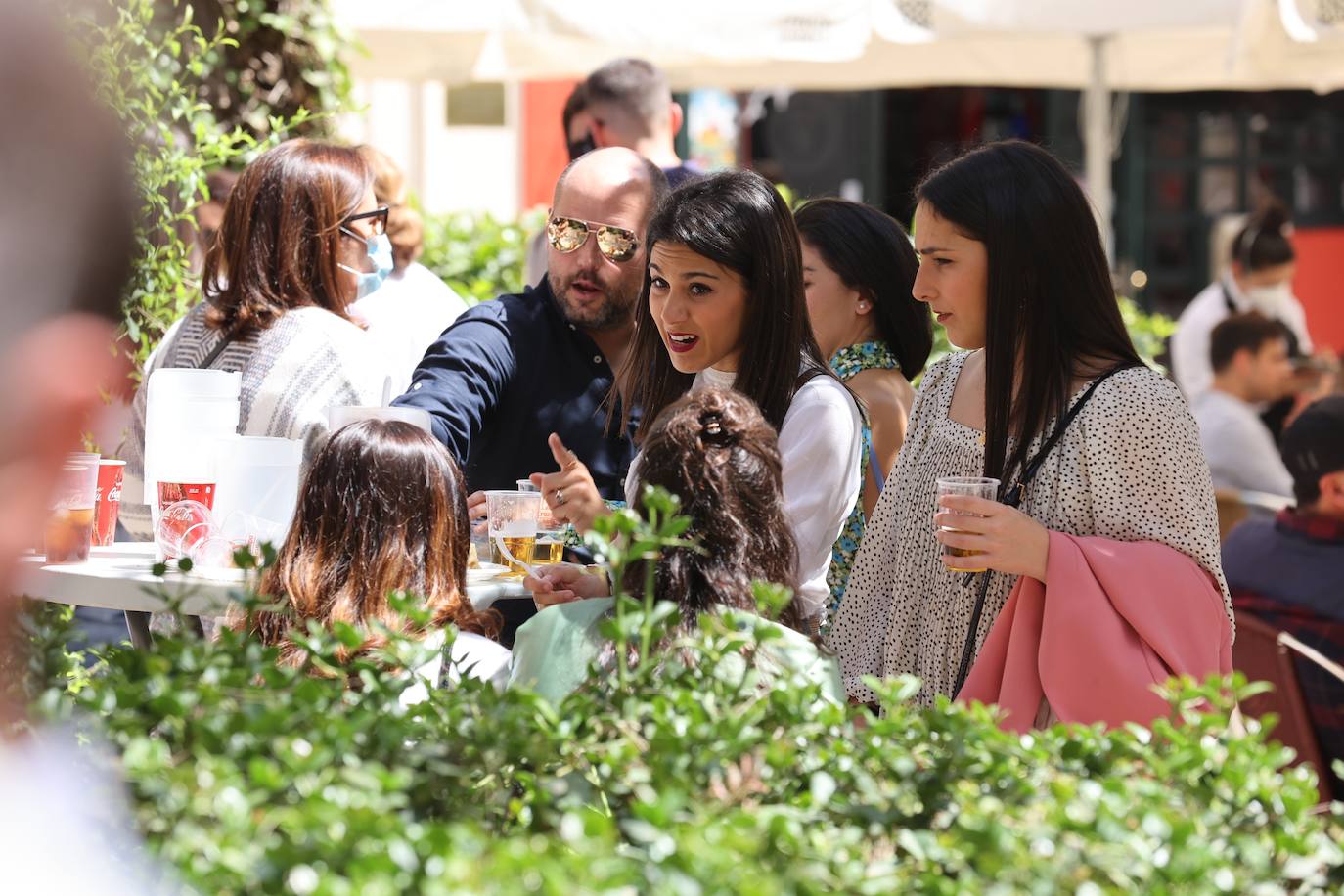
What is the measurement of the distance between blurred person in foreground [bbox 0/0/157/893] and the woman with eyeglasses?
230cm

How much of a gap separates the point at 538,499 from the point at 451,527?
235 mm

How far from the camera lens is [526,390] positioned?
401 cm

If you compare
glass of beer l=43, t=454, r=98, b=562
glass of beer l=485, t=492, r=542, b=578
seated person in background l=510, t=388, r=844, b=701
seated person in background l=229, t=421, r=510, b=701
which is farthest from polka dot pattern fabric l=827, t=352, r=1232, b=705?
glass of beer l=43, t=454, r=98, b=562

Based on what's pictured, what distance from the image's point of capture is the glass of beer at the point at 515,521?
3.15 m

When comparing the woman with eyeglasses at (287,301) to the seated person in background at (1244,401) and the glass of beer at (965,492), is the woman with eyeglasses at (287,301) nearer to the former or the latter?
the glass of beer at (965,492)

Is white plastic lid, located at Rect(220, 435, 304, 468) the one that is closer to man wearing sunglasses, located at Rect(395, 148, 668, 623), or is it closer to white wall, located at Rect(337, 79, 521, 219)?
man wearing sunglasses, located at Rect(395, 148, 668, 623)

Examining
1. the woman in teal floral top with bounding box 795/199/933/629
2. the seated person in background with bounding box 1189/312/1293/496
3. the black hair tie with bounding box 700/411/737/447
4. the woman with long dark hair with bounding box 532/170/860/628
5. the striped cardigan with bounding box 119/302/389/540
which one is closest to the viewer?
the black hair tie with bounding box 700/411/737/447

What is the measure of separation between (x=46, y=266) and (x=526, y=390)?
8.90 feet

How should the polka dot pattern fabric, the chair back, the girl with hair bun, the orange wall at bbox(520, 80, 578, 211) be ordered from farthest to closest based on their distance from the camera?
1. the orange wall at bbox(520, 80, 578, 211)
2. the girl with hair bun
3. the chair back
4. the polka dot pattern fabric

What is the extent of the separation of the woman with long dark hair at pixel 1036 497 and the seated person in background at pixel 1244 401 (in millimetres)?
3938

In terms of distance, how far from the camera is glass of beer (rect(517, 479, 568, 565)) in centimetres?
316

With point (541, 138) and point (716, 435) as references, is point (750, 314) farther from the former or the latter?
point (541, 138)

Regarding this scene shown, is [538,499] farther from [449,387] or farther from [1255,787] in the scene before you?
[1255,787]

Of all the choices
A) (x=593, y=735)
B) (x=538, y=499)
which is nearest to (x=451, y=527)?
(x=538, y=499)
